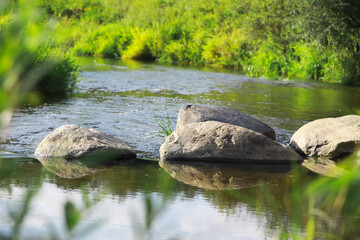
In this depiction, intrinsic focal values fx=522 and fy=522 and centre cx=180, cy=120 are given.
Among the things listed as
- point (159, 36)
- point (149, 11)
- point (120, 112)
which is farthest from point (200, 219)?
point (149, 11)

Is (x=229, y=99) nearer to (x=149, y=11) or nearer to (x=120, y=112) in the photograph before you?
(x=120, y=112)

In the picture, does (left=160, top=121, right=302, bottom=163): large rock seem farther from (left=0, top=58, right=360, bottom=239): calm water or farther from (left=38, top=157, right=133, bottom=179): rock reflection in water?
(left=38, top=157, right=133, bottom=179): rock reflection in water

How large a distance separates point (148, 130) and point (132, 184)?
328 cm

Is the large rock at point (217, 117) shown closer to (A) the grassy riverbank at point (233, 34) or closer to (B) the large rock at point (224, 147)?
(B) the large rock at point (224, 147)

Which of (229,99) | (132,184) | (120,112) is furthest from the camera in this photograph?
(229,99)

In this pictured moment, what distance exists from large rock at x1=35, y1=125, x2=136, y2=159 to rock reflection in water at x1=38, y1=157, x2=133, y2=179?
0.41 feet

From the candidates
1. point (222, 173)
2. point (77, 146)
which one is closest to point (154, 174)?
point (222, 173)

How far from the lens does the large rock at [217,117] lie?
26.9 ft

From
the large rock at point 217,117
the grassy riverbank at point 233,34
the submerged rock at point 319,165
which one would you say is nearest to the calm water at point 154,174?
the submerged rock at point 319,165

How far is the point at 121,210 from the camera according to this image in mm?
4543

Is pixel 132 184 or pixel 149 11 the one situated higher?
pixel 149 11

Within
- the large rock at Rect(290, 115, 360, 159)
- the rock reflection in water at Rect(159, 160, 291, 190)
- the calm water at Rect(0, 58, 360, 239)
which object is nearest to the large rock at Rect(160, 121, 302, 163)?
the rock reflection in water at Rect(159, 160, 291, 190)

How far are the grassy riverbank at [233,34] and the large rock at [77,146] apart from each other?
22.8 feet

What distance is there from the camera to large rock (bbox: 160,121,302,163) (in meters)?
7.19
